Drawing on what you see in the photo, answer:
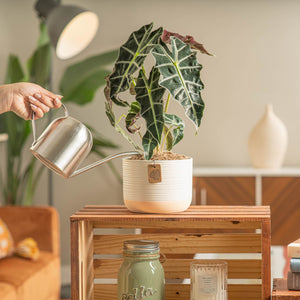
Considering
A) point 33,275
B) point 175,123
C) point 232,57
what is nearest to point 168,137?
point 175,123

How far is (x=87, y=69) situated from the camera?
430cm

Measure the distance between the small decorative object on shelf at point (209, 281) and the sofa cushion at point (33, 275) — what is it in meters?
1.90

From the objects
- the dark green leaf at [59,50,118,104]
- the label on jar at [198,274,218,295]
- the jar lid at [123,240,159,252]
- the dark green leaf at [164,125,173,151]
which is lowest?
the label on jar at [198,274,218,295]

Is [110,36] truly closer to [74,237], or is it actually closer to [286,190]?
[286,190]

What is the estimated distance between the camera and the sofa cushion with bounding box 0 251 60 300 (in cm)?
310

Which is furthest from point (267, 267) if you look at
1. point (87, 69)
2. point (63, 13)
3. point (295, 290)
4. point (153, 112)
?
point (87, 69)

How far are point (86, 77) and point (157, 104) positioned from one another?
115 inches

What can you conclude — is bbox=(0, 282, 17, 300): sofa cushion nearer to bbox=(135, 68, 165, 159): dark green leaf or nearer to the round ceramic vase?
the round ceramic vase

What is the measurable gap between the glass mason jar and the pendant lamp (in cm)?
239

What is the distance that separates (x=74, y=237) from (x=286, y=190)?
2812 mm

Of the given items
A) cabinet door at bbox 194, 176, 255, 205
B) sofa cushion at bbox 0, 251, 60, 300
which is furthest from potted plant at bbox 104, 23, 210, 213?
cabinet door at bbox 194, 176, 255, 205

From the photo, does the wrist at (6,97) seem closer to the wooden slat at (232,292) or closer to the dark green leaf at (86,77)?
the wooden slat at (232,292)

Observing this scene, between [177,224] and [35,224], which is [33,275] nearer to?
[35,224]

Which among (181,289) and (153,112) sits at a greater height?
(153,112)
